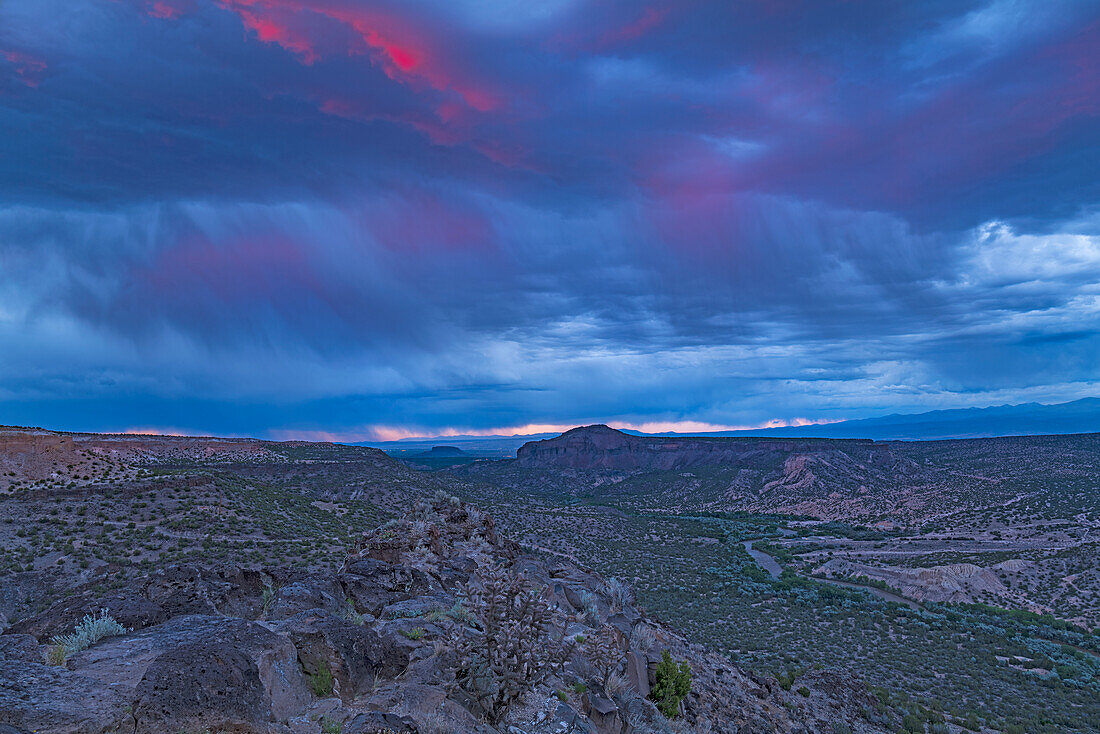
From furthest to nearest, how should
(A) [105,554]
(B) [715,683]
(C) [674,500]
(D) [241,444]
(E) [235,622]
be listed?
(C) [674,500]
(D) [241,444]
(A) [105,554]
(B) [715,683]
(E) [235,622]

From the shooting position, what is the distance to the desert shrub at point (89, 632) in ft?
26.8

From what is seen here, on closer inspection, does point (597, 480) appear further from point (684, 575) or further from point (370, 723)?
point (370, 723)

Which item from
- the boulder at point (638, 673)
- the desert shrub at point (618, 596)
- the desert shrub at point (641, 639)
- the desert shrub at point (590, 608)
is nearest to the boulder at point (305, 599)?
the desert shrub at point (590, 608)

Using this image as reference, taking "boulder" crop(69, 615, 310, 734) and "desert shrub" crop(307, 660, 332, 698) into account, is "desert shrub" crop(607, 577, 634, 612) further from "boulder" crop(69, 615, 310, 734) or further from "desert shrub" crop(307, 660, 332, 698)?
"boulder" crop(69, 615, 310, 734)

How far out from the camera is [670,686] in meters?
13.1

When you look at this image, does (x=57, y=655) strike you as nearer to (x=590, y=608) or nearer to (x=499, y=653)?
(x=499, y=653)

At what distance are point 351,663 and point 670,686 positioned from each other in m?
7.64

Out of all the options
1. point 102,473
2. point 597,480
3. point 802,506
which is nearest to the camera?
point 102,473

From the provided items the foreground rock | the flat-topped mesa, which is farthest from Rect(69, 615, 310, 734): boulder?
the flat-topped mesa

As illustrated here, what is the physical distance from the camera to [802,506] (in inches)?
4311

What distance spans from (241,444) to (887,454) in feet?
473

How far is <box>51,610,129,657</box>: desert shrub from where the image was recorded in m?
8.17

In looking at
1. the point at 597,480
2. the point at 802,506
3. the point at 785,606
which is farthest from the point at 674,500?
the point at 785,606

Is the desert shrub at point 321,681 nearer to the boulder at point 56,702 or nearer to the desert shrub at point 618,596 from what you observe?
the boulder at point 56,702
